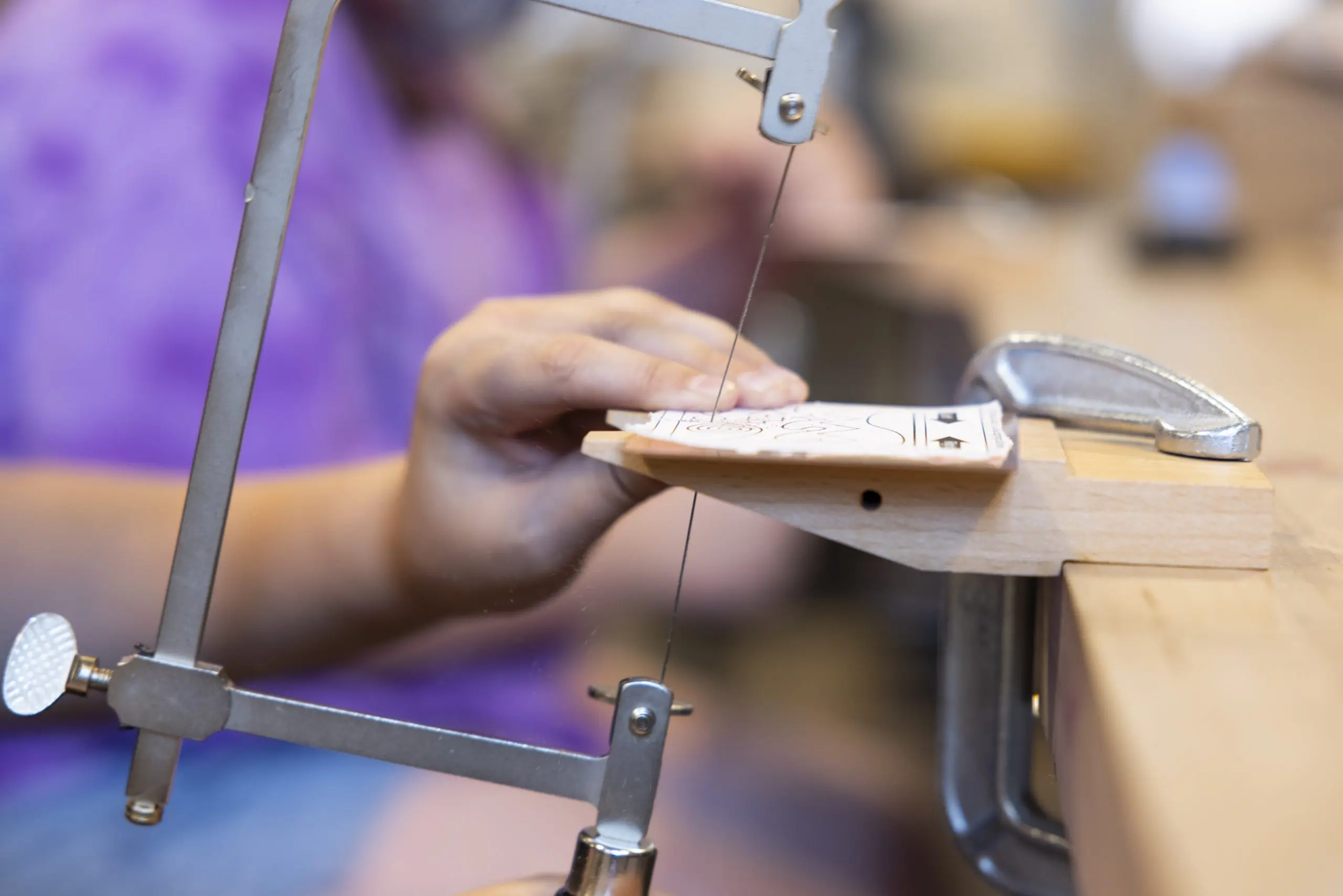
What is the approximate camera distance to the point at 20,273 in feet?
1.82

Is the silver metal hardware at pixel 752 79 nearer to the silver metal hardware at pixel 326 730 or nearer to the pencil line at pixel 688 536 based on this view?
the pencil line at pixel 688 536

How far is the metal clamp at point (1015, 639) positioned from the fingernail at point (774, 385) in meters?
0.07

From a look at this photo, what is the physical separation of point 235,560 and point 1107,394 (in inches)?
11.9

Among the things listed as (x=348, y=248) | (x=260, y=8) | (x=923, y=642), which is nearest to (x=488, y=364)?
(x=348, y=248)

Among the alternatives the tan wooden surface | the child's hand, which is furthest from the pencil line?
the tan wooden surface

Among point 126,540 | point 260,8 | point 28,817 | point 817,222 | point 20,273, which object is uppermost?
point 817,222

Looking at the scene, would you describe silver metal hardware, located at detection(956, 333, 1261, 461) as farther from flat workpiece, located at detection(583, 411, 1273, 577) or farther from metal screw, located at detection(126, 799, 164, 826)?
metal screw, located at detection(126, 799, 164, 826)

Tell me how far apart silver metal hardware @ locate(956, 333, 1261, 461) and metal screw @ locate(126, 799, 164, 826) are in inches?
12.2

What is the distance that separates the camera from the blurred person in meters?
0.44

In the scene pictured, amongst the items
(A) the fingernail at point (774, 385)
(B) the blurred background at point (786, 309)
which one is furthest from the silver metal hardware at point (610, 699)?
(A) the fingernail at point (774, 385)

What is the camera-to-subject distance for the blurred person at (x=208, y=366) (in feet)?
1.44

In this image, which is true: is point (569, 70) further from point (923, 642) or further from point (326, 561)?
point (923, 642)

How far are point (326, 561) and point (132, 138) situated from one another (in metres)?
0.27

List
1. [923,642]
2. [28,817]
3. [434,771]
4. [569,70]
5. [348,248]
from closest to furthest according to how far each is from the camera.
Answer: [434,771]
[28,817]
[348,248]
[569,70]
[923,642]
